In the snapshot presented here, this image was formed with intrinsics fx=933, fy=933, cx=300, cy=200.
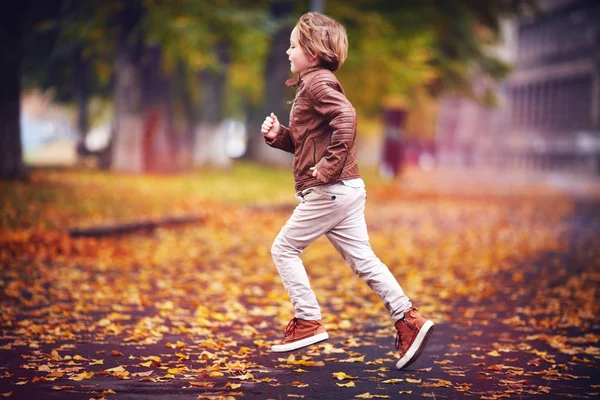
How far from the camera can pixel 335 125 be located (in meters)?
5.42

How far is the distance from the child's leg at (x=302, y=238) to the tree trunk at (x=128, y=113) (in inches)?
791

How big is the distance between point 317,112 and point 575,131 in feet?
154

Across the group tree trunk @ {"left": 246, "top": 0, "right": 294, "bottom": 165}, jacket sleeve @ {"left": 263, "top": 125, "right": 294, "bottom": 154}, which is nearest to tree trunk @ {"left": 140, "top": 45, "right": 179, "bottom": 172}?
tree trunk @ {"left": 246, "top": 0, "right": 294, "bottom": 165}

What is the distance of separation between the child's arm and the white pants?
13.0 inches

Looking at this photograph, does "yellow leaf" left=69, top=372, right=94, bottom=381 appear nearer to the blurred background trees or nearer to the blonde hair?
the blonde hair

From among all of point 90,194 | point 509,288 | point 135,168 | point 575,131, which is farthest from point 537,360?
point 575,131

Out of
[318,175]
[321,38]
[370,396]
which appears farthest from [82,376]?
[321,38]

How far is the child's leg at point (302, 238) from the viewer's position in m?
5.68

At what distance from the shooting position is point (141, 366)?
560 cm

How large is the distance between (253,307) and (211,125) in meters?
30.0

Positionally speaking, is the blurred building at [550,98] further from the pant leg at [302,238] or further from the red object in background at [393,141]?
the pant leg at [302,238]

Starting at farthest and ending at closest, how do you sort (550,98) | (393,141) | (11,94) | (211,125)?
(550,98), (211,125), (393,141), (11,94)

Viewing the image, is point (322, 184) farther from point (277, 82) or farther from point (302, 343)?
point (277, 82)

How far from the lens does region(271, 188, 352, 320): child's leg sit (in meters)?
5.68
